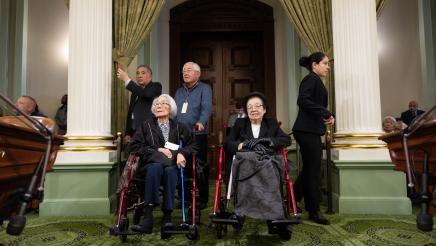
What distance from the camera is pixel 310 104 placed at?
9.53 feet

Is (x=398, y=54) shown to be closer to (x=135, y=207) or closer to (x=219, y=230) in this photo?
(x=219, y=230)

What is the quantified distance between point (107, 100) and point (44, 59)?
11.1 ft

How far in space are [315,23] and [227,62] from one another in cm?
271

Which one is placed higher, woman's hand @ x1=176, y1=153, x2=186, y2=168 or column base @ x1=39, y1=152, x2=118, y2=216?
woman's hand @ x1=176, y1=153, x2=186, y2=168

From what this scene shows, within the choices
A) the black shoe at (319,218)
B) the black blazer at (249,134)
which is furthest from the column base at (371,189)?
the black blazer at (249,134)

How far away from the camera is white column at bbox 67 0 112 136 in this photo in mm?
3545

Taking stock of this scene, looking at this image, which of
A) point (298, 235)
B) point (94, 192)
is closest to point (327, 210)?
point (298, 235)

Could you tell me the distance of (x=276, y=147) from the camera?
2656 millimetres

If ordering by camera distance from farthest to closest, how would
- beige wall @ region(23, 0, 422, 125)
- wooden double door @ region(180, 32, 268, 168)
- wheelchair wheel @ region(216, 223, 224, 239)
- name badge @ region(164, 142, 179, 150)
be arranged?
wooden double door @ region(180, 32, 268, 168)
beige wall @ region(23, 0, 422, 125)
name badge @ region(164, 142, 179, 150)
wheelchair wheel @ region(216, 223, 224, 239)

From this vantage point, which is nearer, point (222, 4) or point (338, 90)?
point (338, 90)

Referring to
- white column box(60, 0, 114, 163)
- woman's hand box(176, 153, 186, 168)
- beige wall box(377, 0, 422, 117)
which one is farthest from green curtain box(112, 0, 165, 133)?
beige wall box(377, 0, 422, 117)

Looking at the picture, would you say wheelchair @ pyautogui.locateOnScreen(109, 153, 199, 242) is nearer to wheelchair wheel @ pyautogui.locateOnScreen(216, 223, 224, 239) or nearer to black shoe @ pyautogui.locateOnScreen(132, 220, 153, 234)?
black shoe @ pyautogui.locateOnScreen(132, 220, 153, 234)

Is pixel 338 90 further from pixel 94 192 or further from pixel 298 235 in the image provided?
pixel 94 192

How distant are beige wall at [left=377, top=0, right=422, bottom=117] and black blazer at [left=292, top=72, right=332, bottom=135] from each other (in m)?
3.91
